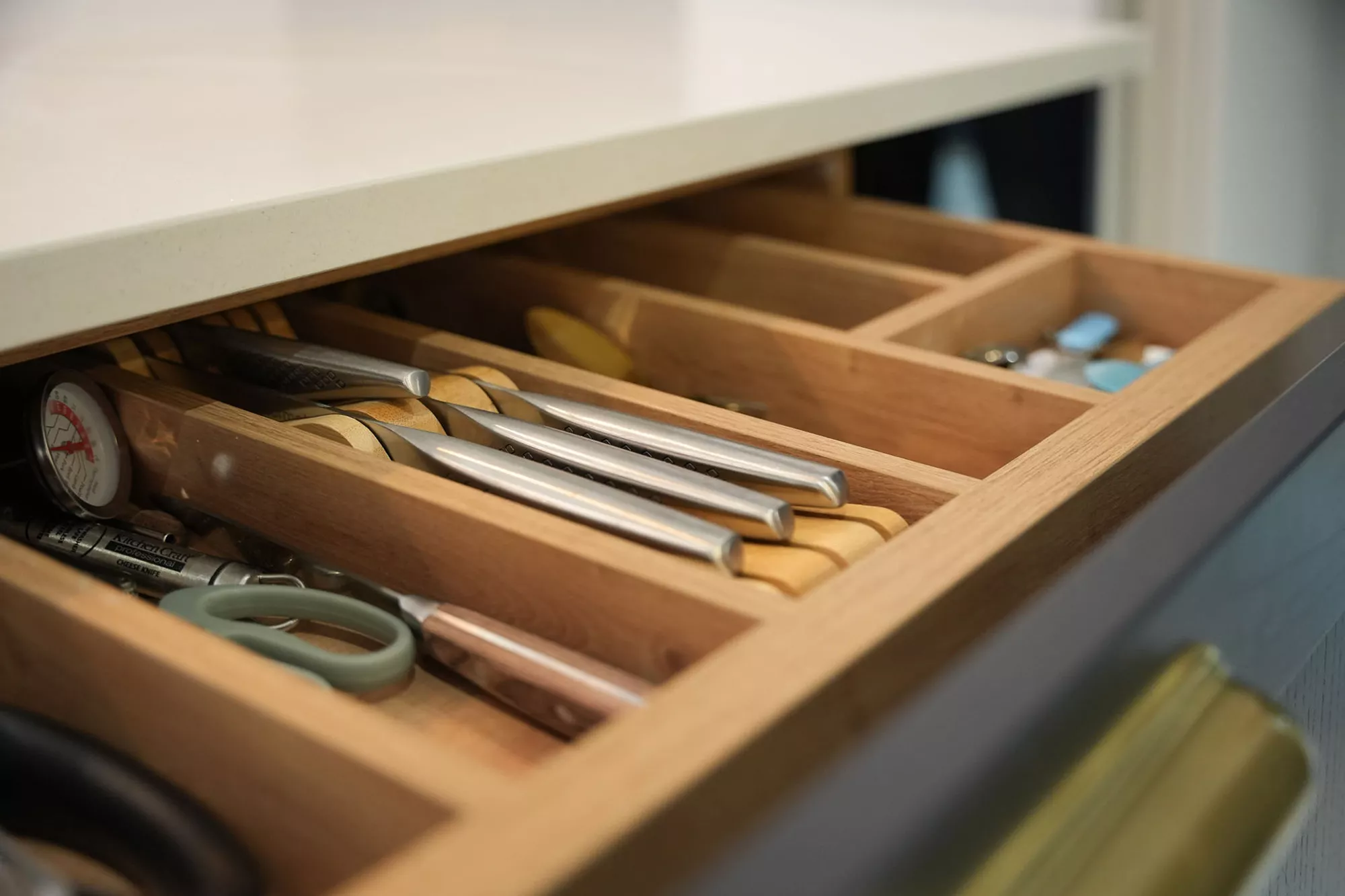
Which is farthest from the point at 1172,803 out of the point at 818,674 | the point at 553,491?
the point at 553,491

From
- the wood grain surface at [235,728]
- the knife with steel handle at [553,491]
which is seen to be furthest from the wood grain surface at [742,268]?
the wood grain surface at [235,728]

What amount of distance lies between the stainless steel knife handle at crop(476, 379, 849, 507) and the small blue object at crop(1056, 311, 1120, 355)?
0.34 metres

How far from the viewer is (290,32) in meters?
1.00

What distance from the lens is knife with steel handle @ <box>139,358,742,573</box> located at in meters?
0.45

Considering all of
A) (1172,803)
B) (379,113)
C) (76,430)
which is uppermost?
(379,113)

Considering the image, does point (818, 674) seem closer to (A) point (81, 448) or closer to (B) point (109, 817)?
(B) point (109, 817)

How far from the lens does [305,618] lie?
482 millimetres

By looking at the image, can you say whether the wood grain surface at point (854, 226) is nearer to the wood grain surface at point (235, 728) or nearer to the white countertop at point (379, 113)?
the white countertop at point (379, 113)

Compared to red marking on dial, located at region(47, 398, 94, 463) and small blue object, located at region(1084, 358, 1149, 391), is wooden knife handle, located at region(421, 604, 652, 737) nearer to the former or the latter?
red marking on dial, located at region(47, 398, 94, 463)

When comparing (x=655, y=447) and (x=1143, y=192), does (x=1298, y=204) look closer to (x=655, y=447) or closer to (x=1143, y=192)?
(x=1143, y=192)

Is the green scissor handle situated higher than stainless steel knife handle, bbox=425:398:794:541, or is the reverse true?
stainless steel knife handle, bbox=425:398:794:541

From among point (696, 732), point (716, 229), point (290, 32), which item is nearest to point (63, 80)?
point (290, 32)

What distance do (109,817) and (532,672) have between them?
0.14m

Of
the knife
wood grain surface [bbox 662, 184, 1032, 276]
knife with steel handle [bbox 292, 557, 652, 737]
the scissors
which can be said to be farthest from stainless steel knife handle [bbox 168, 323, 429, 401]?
wood grain surface [bbox 662, 184, 1032, 276]
